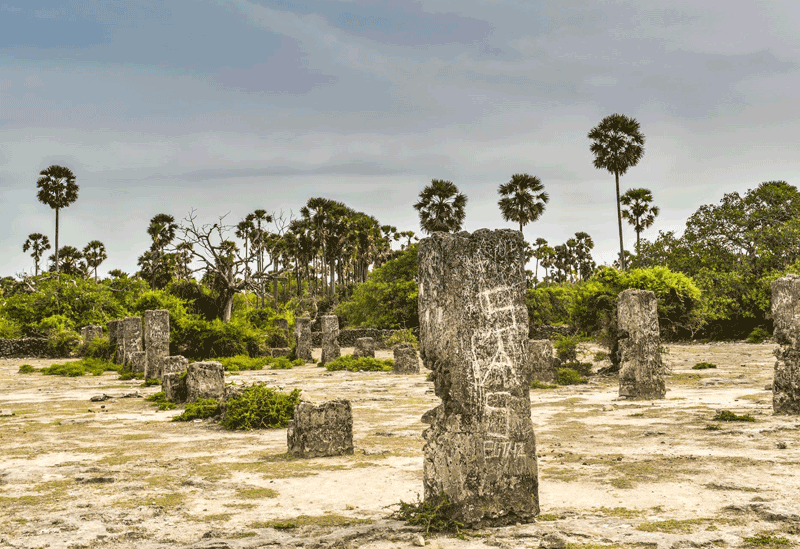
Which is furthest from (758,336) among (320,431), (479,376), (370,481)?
(479,376)

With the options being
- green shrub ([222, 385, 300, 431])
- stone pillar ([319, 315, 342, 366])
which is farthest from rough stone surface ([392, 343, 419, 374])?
green shrub ([222, 385, 300, 431])

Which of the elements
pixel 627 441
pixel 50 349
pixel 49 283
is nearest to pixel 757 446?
pixel 627 441

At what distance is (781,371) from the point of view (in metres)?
10.7

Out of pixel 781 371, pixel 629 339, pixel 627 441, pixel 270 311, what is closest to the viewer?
pixel 627 441

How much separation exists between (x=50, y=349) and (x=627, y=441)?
1240 inches

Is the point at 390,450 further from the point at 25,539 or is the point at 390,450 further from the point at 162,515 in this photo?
the point at 25,539

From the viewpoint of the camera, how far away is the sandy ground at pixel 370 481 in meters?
5.30

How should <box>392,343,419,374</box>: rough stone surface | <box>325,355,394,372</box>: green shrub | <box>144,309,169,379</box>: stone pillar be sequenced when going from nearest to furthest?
<box>144,309,169,379</box>: stone pillar
<box>392,343,419,374</box>: rough stone surface
<box>325,355,394,372</box>: green shrub

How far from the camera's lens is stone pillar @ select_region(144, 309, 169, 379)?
2108cm

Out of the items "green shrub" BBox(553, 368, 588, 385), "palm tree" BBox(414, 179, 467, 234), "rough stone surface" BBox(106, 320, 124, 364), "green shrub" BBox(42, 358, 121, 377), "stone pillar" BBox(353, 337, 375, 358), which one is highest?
"palm tree" BBox(414, 179, 467, 234)

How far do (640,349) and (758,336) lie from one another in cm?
1942

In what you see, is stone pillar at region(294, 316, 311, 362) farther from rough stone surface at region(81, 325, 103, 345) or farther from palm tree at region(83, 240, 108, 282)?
palm tree at region(83, 240, 108, 282)

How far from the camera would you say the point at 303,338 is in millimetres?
28750

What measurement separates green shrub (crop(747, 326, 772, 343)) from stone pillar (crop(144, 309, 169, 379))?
82.1 feet
